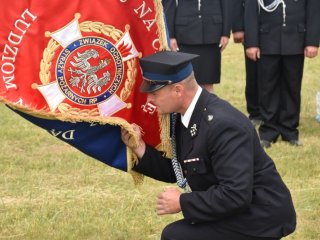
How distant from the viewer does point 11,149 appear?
673 cm

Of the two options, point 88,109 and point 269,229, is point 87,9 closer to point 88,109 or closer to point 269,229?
point 88,109

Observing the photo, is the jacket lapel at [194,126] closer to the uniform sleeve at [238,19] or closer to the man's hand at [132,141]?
the man's hand at [132,141]

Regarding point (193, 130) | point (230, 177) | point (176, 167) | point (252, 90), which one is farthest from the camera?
point (252, 90)

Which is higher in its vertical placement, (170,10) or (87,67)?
(87,67)

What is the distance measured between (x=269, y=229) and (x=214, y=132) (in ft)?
1.82

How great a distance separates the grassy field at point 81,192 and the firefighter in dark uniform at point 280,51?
26 cm

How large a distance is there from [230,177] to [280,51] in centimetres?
379

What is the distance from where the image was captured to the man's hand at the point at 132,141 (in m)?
3.53

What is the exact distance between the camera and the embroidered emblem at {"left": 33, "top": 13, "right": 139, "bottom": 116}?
3.32 m

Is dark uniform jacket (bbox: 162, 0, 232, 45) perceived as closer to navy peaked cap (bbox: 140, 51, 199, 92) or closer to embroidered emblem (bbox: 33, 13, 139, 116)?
embroidered emblem (bbox: 33, 13, 139, 116)

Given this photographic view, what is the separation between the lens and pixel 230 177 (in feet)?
10.1

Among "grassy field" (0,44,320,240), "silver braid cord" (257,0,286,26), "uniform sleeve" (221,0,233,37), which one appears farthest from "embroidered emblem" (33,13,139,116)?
"silver braid cord" (257,0,286,26)

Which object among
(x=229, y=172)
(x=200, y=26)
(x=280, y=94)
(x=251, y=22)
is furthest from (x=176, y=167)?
(x=280, y=94)

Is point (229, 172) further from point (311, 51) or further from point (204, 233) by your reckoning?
point (311, 51)
